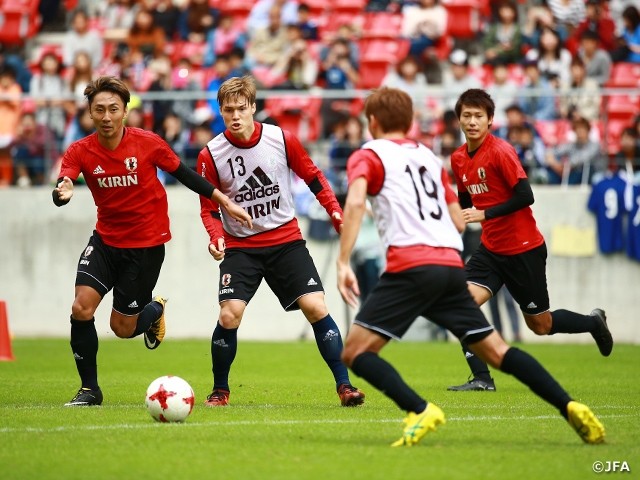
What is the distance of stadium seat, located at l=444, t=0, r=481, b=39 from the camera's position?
63.1 ft

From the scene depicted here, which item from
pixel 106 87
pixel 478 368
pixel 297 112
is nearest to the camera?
pixel 106 87

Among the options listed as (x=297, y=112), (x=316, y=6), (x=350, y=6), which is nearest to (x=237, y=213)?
(x=297, y=112)

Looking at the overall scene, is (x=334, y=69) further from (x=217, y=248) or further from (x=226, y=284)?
(x=217, y=248)

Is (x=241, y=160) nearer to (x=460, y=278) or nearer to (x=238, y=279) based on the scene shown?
(x=238, y=279)

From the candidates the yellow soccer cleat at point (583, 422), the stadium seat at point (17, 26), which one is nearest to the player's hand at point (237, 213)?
the yellow soccer cleat at point (583, 422)

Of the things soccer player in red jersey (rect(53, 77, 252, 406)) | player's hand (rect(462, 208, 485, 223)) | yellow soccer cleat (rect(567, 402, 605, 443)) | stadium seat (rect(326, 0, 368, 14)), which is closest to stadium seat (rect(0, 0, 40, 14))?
stadium seat (rect(326, 0, 368, 14))

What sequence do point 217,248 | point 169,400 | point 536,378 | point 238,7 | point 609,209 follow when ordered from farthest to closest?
point 238,7
point 609,209
point 217,248
point 169,400
point 536,378

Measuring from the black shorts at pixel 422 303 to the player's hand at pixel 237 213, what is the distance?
1.99m

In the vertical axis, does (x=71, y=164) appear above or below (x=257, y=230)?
above

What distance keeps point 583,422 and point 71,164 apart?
4.41 metres

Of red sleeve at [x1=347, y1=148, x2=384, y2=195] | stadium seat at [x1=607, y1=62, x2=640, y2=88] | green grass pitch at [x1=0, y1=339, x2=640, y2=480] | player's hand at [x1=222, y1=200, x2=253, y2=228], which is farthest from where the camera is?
stadium seat at [x1=607, y1=62, x2=640, y2=88]

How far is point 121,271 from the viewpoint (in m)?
8.41

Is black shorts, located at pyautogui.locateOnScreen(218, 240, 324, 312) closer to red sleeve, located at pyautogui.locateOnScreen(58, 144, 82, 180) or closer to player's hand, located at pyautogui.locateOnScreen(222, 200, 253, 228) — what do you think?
player's hand, located at pyautogui.locateOnScreen(222, 200, 253, 228)

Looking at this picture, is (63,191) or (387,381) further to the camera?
(63,191)
